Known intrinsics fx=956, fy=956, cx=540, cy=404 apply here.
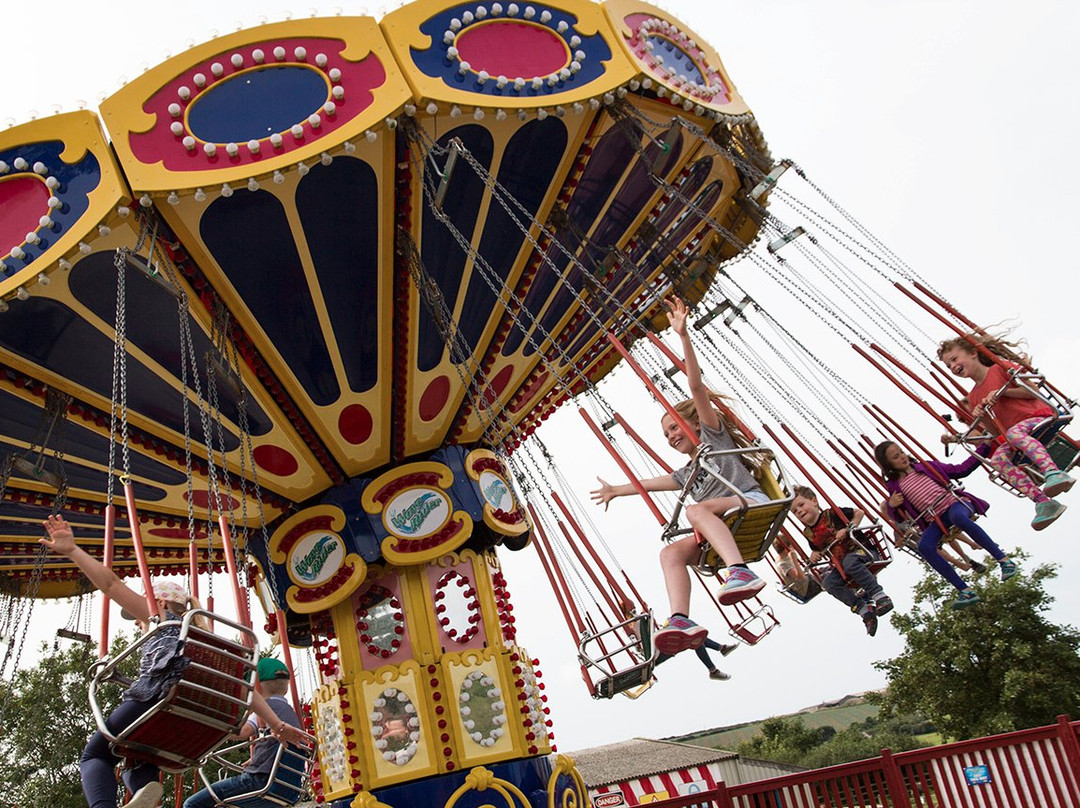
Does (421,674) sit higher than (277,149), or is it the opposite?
(277,149)

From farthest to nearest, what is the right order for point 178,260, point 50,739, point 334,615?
point 50,739
point 334,615
point 178,260

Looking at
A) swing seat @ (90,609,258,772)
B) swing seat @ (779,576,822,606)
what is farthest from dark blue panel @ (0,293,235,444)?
swing seat @ (779,576,822,606)

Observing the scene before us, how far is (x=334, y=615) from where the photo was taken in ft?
24.8

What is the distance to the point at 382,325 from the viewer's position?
6.57 meters

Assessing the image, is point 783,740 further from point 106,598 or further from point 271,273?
point 106,598

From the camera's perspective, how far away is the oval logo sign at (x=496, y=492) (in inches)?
307

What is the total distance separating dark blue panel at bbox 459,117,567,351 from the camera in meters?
5.67

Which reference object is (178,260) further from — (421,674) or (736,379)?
(736,379)

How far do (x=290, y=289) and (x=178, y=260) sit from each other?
2.52 ft

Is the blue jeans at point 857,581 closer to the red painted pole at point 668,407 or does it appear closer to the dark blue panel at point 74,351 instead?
the red painted pole at point 668,407

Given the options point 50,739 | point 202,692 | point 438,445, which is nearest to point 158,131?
point 202,692

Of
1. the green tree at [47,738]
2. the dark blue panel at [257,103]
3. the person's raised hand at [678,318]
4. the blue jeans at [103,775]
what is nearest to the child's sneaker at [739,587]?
the person's raised hand at [678,318]

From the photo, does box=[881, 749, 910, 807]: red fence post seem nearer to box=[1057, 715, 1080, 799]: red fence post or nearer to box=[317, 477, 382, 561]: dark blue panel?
box=[1057, 715, 1080, 799]: red fence post

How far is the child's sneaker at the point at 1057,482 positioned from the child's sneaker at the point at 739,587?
1.88 meters
